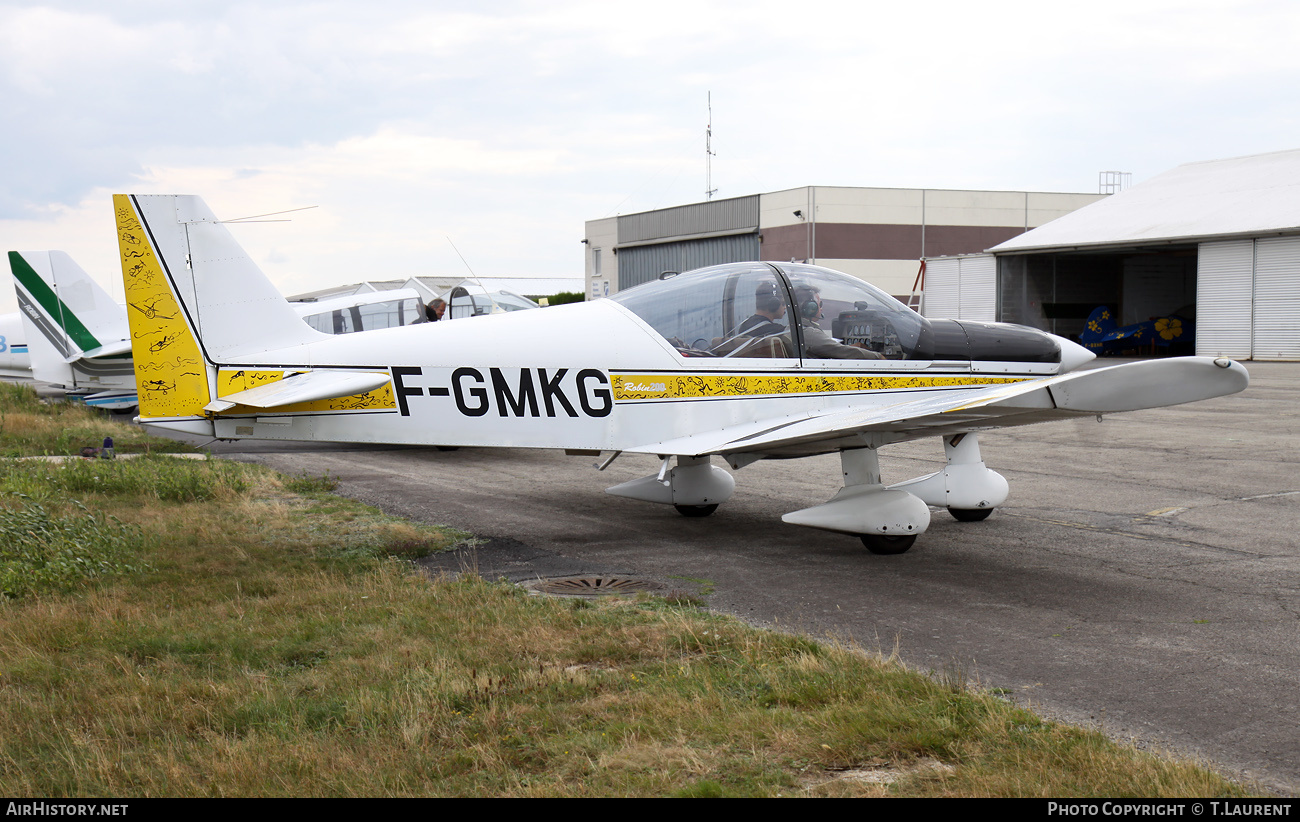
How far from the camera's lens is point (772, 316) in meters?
7.95

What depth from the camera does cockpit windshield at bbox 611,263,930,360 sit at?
792 cm

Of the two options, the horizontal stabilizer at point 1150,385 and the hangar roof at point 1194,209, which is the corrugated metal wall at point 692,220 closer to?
the hangar roof at point 1194,209

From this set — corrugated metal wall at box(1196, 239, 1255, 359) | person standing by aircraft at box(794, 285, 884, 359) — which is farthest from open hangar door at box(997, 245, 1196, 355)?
person standing by aircraft at box(794, 285, 884, 359)

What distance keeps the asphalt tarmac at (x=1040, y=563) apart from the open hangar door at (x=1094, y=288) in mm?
25739

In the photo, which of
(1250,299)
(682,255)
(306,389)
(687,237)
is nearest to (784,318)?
(306,389)

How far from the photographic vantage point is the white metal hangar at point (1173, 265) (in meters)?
30.1

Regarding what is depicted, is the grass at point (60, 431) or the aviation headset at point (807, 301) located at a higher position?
the aviation headset at point (807, 301)

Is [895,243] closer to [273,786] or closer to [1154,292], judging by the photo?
[1154,292]

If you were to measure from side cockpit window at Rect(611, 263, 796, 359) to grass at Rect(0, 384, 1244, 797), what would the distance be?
7.65ft

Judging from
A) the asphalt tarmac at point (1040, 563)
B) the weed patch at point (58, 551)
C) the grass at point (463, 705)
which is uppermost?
the weed patch at point (58, 551)

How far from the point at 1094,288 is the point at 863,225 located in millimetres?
10897

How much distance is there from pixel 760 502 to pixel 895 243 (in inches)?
1615

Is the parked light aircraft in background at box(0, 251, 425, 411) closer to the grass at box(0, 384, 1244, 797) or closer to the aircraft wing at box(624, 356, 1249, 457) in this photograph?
the grass at box(0, 384, 1244, 797)

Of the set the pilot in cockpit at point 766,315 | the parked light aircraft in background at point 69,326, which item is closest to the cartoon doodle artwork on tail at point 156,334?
the pilot in cockpit at point 766,315
